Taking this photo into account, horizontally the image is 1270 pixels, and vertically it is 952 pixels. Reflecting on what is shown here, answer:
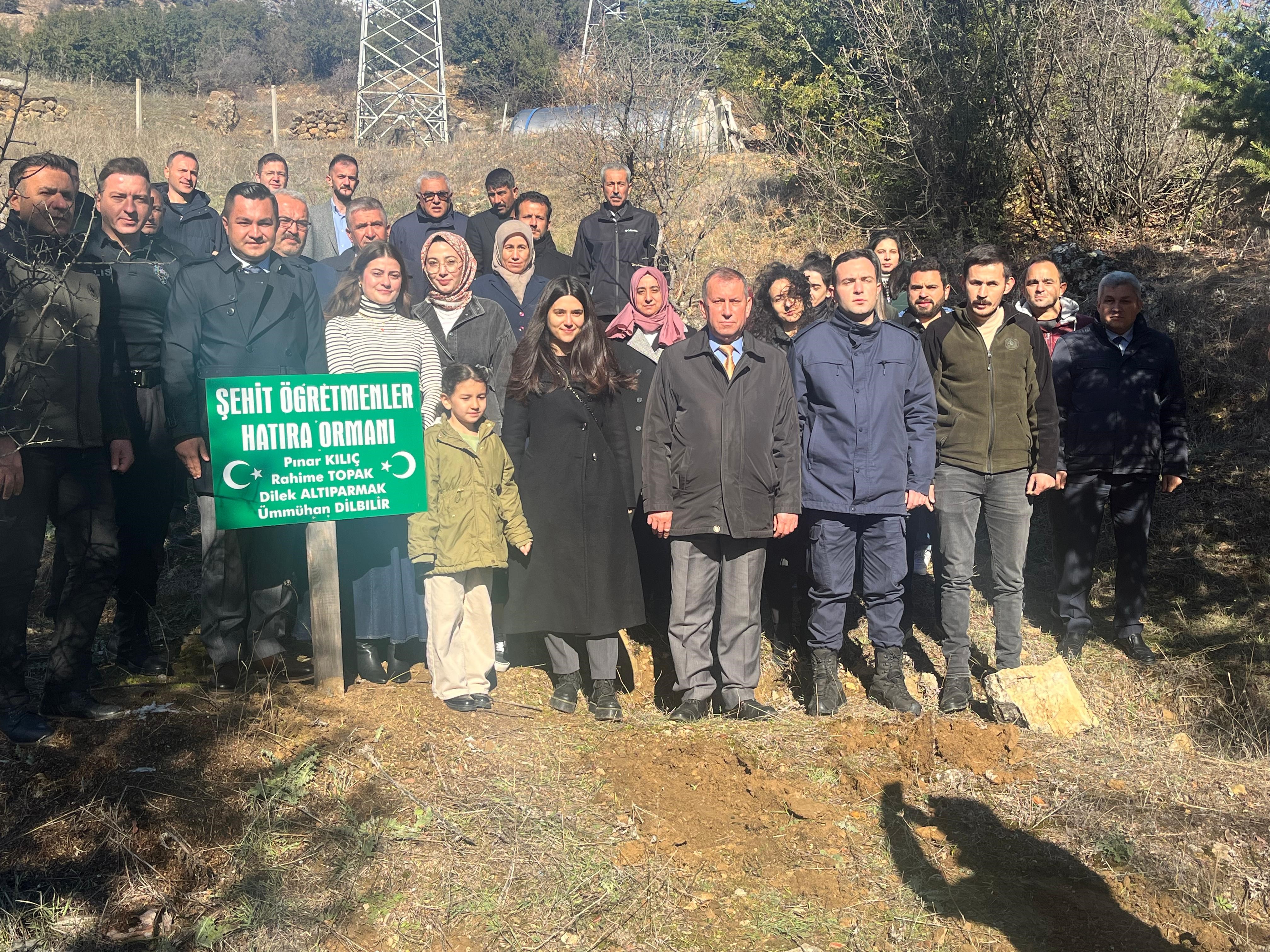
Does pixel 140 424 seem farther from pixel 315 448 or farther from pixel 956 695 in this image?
pixel 956 695

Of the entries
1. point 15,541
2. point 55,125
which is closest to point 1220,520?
point 15,541

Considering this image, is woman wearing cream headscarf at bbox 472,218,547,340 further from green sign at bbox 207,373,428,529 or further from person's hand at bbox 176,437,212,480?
person's hand at bbox 176,437,212,480

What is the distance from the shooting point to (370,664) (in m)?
5.19

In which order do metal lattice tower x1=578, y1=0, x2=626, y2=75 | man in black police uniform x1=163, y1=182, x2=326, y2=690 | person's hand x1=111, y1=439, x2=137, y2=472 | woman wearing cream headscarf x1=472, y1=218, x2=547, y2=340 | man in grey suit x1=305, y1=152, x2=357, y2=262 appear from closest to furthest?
person's hand x1=111, y1=439, x2=137, y2=472
man in black police uniform x1=163, y1=182, x2=326, y2=690
woman wearing cream headscarf x1=472, y1=218, x2=547, y2=340
man in grey suit x1=305, y1=152, x2=357, y2=262
metal lattice tower x1=578, y1=0, x2=626, y2=75

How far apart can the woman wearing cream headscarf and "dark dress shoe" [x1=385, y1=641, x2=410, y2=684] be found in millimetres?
1938

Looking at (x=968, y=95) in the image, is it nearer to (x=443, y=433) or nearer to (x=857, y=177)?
(x=857, y=177)

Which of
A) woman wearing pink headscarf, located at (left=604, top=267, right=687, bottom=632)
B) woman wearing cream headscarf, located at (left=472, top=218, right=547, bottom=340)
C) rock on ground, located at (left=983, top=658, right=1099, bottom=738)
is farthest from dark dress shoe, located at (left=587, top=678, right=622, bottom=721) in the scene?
woman wearing cream headscarf, located at (left=472, top=218, right=547, bottom=340)

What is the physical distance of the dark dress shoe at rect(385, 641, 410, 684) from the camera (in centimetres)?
526

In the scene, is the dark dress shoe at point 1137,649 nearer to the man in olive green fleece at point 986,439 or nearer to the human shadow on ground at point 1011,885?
the man in olive green fleece at point 986,439

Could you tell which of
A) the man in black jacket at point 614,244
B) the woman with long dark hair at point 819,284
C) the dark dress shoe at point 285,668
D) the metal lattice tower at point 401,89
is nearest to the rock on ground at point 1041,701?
the woman with long dark hair at point 819,284

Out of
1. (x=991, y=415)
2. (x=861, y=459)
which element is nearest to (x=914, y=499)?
(x=861, y=459)

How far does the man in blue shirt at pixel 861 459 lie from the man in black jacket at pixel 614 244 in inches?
119

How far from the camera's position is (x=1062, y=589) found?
20.0 ft

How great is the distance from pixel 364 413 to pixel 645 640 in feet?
7.85
